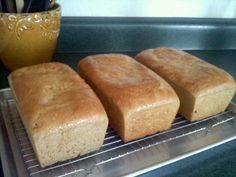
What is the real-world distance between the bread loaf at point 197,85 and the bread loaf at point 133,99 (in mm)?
56

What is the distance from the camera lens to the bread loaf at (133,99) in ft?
2.17

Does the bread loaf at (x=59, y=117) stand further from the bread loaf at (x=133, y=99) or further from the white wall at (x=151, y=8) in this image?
the white wall at (x=151, y=8)

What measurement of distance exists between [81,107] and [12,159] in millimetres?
184

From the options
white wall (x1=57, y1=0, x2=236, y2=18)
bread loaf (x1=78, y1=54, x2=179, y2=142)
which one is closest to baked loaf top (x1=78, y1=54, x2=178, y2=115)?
bread loaf (x1=78, y1=54, x2=179, y2=142)

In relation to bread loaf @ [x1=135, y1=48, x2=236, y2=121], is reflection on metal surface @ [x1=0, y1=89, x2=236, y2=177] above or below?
below

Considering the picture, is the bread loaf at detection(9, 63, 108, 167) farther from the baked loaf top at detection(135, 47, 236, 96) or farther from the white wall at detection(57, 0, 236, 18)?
the white wall at detection(57, 0, 236, 18)

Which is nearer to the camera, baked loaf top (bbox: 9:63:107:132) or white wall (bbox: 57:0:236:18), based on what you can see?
baked loaf top (bbox: 9:63:107:132)

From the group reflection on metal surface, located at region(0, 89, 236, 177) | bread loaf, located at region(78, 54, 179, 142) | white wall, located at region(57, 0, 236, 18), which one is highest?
white wall, located at region(57, 0, 236, 18)

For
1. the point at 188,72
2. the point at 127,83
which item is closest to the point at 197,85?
the point at 188,72

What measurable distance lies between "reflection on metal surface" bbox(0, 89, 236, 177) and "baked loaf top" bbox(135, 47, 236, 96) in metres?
0.10

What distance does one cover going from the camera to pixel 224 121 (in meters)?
0.78

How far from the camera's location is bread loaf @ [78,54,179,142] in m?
0.66

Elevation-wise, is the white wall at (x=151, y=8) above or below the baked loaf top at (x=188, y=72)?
above

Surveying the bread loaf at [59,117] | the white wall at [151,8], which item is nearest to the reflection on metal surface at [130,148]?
the bread loaf at [59,117]
